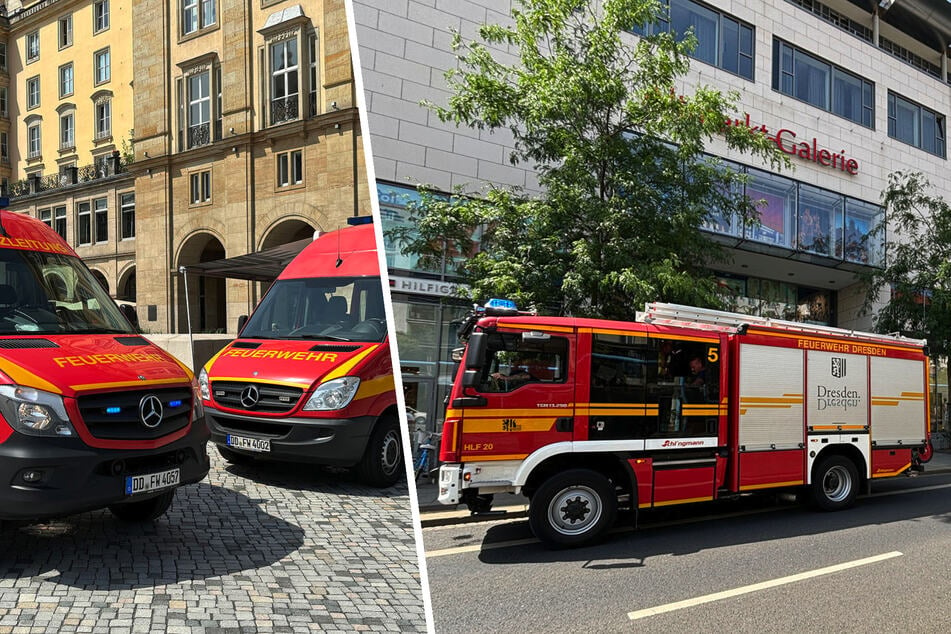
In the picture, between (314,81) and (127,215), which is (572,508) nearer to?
(314,81)

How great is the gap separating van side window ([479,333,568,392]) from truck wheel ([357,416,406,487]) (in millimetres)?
1005

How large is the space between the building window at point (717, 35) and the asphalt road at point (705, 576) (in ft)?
38.6

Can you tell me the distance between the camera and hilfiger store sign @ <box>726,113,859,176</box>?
70.2ft

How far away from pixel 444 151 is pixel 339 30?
2850mm

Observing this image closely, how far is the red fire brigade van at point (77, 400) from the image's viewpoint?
5301 mm

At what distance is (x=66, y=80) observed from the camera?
2028 centimetres

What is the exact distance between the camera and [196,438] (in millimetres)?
6367

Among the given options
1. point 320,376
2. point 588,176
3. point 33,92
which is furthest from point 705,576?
point 33,92

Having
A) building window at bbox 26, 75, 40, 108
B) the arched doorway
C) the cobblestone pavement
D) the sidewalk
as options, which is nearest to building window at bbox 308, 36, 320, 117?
building window at bbox 26, 75, 40, 108

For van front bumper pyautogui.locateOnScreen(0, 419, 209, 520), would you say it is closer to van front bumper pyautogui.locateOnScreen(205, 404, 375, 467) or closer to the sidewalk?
van front bumper pyautogui.locateOnScreen(205, 404, 375, 467)

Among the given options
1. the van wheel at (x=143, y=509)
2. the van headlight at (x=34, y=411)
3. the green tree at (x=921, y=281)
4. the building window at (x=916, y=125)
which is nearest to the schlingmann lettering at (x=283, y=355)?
the van wheel at (x=143, y=509)

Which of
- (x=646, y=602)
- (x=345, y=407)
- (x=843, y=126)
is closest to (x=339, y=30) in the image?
(x=345, y=407)

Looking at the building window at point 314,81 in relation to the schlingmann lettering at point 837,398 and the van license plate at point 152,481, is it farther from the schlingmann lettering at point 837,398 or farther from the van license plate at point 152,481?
the van license plate at point 152,481

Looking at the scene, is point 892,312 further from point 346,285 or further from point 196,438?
point 196,438
